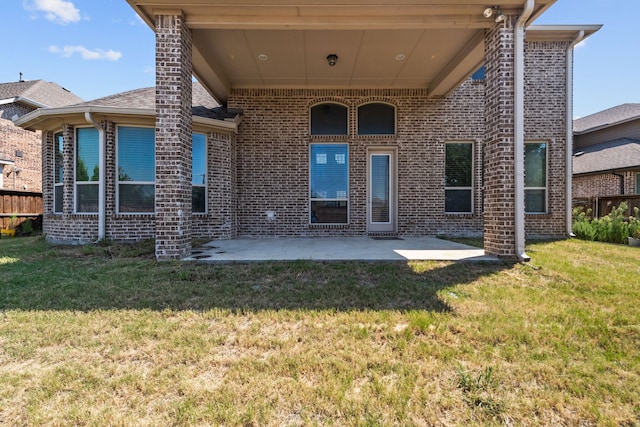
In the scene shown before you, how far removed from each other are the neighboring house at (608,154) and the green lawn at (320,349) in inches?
391

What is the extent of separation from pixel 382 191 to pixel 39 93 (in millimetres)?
17427

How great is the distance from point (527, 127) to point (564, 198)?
85.4 inches

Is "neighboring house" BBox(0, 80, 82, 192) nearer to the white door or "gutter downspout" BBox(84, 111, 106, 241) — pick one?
"gutter downspout" BBox(84, 111, 106, 241)

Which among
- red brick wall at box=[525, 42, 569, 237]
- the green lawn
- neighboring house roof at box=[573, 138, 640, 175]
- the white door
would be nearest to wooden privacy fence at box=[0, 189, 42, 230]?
the green lawn

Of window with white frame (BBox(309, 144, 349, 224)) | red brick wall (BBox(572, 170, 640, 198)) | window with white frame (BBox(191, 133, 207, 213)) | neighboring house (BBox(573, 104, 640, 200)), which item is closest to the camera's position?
window with white frame (BBox(191, 133, 207, 213))

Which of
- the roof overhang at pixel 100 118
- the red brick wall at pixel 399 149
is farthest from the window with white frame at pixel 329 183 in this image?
the roof overhang at pixel 100 118

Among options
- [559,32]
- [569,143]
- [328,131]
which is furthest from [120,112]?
[569,143]

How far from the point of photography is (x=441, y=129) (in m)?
8.31

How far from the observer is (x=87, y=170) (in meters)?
6.87

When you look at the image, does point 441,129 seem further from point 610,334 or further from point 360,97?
point 610,334

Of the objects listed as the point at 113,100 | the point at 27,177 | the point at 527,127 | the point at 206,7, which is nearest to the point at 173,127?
the point at 206,7

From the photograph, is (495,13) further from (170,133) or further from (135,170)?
(135,170)

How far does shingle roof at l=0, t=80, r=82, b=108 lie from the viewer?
14.1 metres

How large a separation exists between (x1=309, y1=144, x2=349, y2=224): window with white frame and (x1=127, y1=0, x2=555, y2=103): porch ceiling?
69.0 inches
